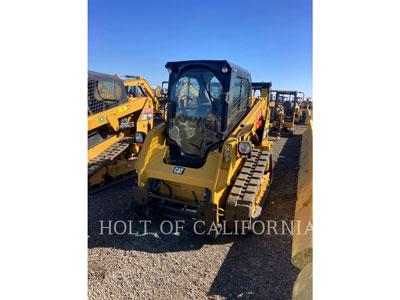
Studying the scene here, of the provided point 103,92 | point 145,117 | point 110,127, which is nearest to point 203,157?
point 110,127

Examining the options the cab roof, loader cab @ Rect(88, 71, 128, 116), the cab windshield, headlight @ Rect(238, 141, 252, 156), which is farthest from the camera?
loader cab @ Rect(88, 71, 128, 116)

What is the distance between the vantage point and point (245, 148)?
336 cm

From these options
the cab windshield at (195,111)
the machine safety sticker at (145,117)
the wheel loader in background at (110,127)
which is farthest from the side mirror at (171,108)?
the machine safety sticker at (145,117)

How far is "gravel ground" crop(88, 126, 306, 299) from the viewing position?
2.61 metres

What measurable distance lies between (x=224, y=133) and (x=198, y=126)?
47 cm

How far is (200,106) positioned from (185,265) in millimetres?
2335

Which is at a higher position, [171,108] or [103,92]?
[103,92]

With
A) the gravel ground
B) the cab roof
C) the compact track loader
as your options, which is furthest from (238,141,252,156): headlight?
the compact track loader

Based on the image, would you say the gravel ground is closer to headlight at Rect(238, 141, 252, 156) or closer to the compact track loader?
headlight at Rect(238, 141, 252, 156)

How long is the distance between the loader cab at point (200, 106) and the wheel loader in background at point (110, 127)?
1252 millimetres

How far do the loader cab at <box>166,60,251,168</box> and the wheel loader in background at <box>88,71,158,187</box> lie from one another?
125 centimetres

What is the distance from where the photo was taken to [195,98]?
3955 mm

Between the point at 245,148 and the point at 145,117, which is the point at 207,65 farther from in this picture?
the point at 145,117

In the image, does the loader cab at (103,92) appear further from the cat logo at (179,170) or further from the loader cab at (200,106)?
the cat logo at (179,170)
